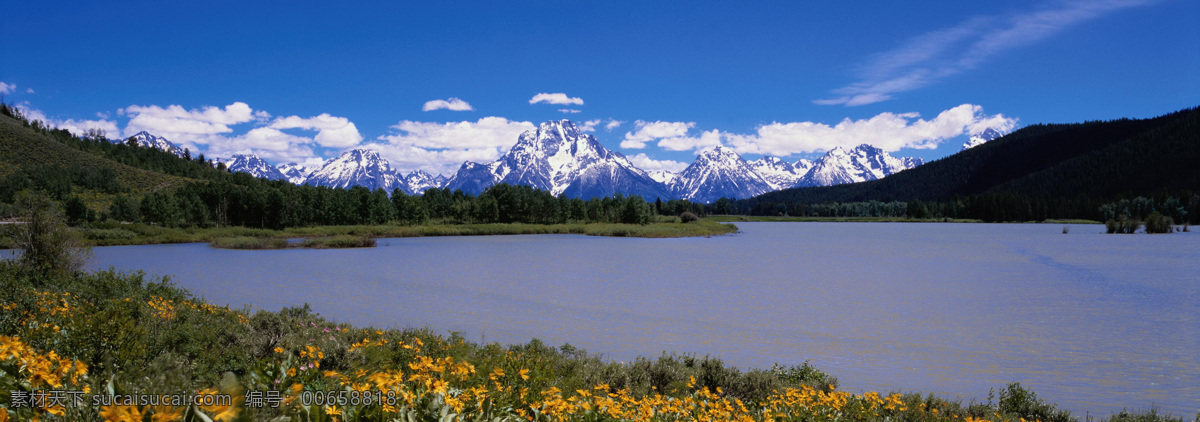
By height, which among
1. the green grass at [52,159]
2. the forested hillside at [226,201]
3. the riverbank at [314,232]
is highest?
the green grass at [52,159]

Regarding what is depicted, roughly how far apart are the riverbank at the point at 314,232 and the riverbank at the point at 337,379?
53.4 m

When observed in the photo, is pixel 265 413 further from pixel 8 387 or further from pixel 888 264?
pixel 888 264

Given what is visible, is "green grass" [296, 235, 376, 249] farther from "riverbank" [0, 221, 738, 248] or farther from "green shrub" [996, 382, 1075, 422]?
"green shrub" [996, 382, 1075, 422]

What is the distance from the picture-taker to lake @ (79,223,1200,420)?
1627 cm

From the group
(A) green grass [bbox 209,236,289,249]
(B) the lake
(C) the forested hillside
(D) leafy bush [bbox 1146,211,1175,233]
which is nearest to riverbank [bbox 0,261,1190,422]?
(B) the lake

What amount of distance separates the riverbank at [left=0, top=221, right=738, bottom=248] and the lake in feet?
74.6

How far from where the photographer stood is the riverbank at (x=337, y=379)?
3.99m

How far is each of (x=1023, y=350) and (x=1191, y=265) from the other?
44206mm

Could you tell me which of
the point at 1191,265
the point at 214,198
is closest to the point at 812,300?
the point at 1191,265

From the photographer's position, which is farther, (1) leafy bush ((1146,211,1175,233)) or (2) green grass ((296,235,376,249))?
(1) leafy bush ((1146,211,1175,233))

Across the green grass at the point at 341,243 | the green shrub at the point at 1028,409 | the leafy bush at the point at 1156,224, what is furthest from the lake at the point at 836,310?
the leafy bush at the point at 1156,224

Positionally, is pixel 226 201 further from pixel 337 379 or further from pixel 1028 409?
pixel 1028 409

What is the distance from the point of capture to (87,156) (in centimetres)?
14412

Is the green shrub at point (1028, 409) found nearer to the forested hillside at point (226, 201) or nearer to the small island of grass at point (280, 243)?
the small island of grass at point (280, 243)
